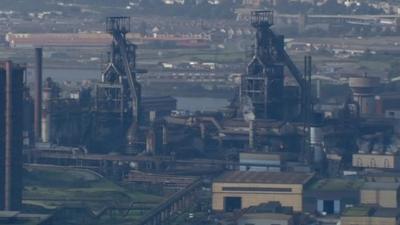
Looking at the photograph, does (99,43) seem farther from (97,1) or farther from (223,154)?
(223,154)

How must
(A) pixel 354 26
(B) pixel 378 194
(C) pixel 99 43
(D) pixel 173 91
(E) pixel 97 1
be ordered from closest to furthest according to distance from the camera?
(B) pixel 378 194, (D) pixel 173 91, (C) pixel 99 43, (A) pixel 354 26, (E) pixel 97 1

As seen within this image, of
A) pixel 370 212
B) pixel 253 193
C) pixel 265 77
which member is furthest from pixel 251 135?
pixel 370 212

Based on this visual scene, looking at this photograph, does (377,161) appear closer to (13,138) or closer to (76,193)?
(76,193)

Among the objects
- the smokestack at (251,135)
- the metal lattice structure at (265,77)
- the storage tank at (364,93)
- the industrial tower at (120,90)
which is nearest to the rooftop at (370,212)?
the smokestack at (251,135)

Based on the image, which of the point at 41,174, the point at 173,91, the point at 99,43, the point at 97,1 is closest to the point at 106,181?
the point at 41,174

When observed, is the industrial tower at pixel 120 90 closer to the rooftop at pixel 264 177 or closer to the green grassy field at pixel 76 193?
the green grassy field at pixel 76 193

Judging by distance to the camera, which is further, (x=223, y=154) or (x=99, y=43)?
(x=99, y=43)
